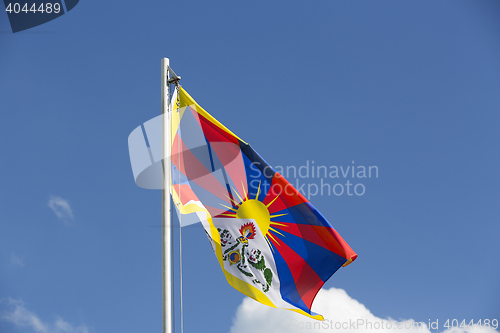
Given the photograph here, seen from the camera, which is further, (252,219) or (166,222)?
Result: (252,219)

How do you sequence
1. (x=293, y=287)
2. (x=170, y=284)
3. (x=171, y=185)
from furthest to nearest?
(x=293, y=287) → (x=171, y=185) → (x=170, y=284)

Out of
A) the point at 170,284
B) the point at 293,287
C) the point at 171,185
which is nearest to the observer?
the point at 170,284

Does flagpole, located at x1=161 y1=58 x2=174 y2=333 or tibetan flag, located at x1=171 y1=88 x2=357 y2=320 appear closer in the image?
flagpole, located at x1=161 y1=58 x2=174 y2=333

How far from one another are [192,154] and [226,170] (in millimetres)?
994

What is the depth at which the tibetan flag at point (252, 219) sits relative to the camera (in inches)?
419

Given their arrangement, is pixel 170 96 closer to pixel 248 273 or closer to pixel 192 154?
pixel 192 154

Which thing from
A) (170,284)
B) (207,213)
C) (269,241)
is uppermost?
(207,213)

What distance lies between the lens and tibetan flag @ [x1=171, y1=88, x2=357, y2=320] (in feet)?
34.9

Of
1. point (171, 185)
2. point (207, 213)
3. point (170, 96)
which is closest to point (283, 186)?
point (207, 213)

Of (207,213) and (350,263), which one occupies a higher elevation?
(207,213)

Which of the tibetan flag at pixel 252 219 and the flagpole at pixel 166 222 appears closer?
the flagpole at pixel 166 222

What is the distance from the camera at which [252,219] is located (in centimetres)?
1102

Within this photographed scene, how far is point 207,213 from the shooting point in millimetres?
10992

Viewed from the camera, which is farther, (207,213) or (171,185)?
(207,213)
